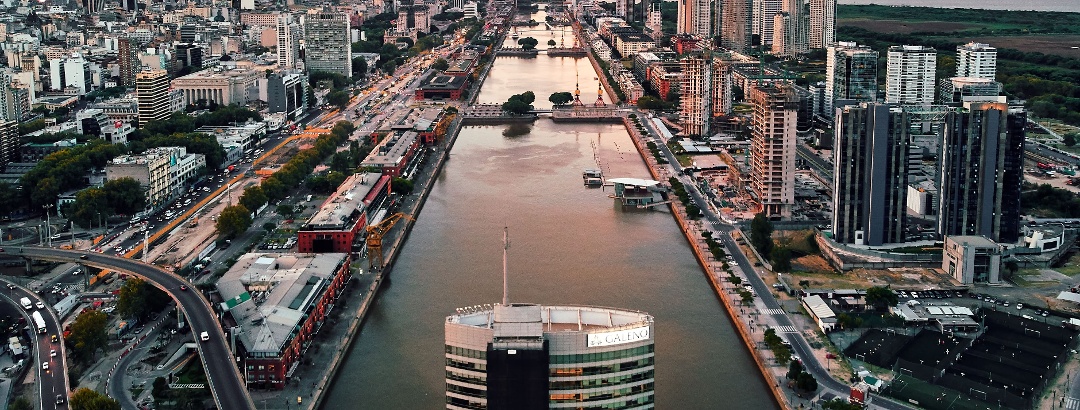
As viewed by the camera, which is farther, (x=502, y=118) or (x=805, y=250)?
(x=502, y=118)

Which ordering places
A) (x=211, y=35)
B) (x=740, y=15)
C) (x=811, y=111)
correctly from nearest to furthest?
(x=811, y=111) < (x=211, y=35) < (x=740, y=15)

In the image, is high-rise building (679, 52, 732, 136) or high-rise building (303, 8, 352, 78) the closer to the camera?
high-rise building (679, 52, 732, 136)

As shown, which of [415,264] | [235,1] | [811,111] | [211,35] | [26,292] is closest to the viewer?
[26,292]

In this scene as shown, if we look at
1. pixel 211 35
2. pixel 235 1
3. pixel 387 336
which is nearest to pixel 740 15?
pixel 211 35

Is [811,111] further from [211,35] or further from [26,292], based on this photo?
[211,35]

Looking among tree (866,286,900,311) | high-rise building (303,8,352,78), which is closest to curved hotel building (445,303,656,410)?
tree (866,286,900,311)

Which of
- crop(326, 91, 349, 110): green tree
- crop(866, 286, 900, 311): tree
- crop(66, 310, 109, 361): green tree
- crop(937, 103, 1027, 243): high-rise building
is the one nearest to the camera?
crop(66, 310, 109, 361): green tree

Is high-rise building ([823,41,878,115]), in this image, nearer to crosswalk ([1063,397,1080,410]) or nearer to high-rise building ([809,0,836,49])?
high-rise building ([809,0,836,49])

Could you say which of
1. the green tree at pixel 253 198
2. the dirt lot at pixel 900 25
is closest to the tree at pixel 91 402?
the green tree at pixel 253 198
